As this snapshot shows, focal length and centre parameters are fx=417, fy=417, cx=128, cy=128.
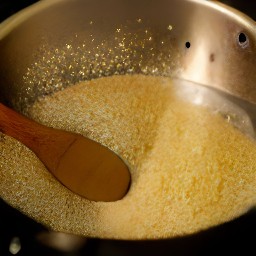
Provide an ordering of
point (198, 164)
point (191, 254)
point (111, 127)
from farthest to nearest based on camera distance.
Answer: point (111, 127)
point (198, 164)
point (191, 254)

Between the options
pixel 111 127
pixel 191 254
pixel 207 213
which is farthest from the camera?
pixel 111 127

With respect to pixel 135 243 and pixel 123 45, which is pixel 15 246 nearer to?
pixel 135 243

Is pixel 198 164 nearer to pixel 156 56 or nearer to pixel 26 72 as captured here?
pixel 156 56

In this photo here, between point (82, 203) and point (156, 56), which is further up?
point (156, 56)

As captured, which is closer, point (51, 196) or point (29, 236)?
point (29, 236)

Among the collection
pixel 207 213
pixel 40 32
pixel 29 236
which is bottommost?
pixel 207 213

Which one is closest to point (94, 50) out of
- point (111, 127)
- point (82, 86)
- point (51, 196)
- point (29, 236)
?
point (82, 86)

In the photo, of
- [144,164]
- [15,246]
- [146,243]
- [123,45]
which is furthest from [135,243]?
[123,45]

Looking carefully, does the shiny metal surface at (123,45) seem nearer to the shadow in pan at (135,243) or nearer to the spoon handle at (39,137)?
the spoon handle at (39,137)
